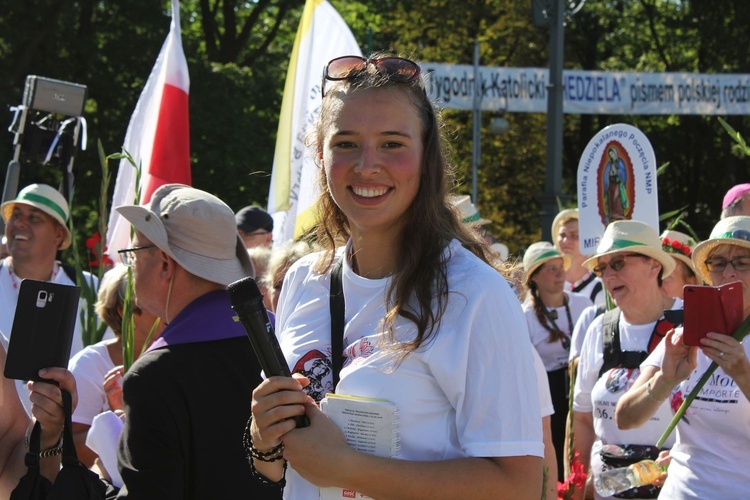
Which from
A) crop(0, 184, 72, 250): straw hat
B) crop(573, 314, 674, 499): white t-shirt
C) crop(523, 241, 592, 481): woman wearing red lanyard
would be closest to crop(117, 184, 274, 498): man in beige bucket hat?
crop(573, 314, 674, 499): white t-shirt

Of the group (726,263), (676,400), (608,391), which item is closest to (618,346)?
(608,391)

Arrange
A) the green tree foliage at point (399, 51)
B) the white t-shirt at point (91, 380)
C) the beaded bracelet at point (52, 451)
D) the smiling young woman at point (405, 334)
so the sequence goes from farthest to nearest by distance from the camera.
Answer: the green tree foliage at point (399, 51) → the white t-shirt at point (91, 380) → the beaded bracelet at point (52, 451) → the smiling young woman at point (405, 334)

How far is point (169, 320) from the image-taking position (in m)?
3.02

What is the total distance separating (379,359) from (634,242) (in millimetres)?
2958

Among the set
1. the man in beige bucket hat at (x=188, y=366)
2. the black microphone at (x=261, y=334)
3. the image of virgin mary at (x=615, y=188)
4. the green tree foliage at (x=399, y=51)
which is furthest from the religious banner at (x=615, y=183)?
the green tree foliage at (x=399, y=51)

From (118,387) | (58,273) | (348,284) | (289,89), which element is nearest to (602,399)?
(118,387)

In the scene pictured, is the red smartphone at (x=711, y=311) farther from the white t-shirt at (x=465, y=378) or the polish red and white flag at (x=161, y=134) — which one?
the polish red and white flag at (x=161, y=134)

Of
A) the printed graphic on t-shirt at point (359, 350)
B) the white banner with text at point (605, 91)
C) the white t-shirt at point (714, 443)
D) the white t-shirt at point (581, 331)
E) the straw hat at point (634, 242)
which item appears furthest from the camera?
the white banner with text at point (605, 91)

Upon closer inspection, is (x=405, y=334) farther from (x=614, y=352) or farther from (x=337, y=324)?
(x=614, y=352)

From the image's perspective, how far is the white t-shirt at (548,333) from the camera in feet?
22.4

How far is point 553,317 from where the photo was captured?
7.00 m

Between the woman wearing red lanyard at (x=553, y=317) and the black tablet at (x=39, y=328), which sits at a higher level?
the black tablet at (x=39, y=328)

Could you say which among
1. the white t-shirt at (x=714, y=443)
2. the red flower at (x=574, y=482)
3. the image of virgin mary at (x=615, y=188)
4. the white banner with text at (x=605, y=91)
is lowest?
the red flower at (x=574, y=482)

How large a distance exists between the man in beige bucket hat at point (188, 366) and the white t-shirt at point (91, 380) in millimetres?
1047
